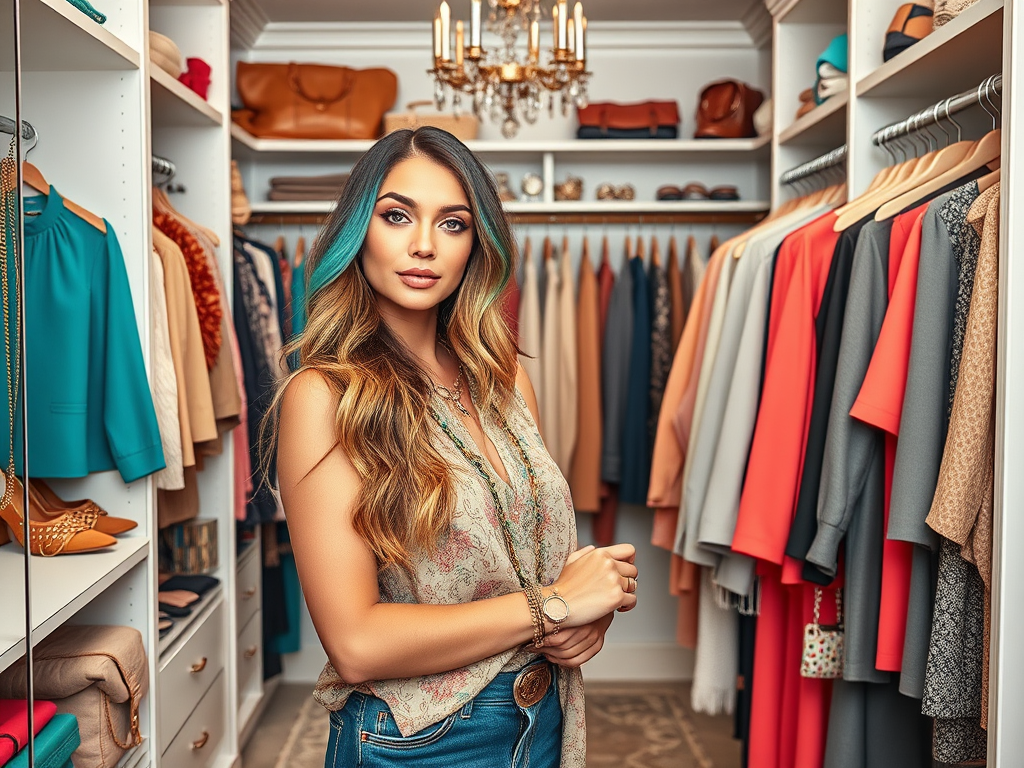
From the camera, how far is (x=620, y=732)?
11.4 feet

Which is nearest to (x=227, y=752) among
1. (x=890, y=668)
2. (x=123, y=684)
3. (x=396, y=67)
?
(x=123, y=684)

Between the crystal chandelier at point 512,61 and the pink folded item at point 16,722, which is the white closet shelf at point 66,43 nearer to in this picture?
the crystal chandelier at point 512,61

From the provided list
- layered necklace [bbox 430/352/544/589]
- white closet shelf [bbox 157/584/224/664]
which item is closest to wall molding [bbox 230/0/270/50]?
white closet shelf [bbox 157/584/224/664]

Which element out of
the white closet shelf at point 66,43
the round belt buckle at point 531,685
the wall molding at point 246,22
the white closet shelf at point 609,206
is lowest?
the round belt buckle at point 531,685

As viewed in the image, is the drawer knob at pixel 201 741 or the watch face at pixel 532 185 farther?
the watch face at pixel 532 185

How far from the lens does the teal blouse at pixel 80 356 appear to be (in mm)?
1927

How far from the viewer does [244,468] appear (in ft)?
10.1

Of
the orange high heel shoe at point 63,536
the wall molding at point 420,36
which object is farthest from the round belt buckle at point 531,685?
the wall molding at point 420,36

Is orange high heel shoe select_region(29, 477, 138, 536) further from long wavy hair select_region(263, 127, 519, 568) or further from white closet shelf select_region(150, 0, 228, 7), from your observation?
white closet shelf select_region(150, 0, 228, 7)

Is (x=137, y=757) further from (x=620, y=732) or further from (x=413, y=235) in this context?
(x=620, y=732)

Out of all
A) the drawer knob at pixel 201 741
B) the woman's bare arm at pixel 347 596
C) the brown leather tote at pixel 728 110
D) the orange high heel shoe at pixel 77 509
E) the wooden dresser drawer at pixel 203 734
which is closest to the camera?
the woman's bare arm at pixel 347 596

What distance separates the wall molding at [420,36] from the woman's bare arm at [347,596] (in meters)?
3.04

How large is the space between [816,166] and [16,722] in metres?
2.37

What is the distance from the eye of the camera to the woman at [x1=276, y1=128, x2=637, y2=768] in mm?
1220
